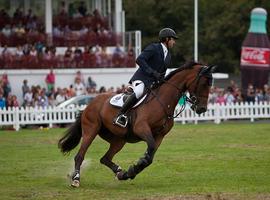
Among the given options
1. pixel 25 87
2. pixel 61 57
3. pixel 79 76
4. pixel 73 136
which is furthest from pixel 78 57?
pixel 73 136

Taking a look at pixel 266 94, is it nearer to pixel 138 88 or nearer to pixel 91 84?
pixel 91 84

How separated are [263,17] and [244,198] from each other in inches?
1192

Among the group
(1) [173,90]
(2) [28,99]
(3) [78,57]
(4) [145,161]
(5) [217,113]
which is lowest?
(5) [217,113]

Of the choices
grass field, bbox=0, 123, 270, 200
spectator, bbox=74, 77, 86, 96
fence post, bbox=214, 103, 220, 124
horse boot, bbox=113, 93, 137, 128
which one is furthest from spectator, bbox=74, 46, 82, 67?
horse boot, bbox=113, 93, 137, 128

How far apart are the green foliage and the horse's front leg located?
43442 mm

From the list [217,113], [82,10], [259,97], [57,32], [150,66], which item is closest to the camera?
[150,66]

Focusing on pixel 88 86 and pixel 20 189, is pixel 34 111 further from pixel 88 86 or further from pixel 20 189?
pixel 20 189

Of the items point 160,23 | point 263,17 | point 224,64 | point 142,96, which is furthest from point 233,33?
point 142,96

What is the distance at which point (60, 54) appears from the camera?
41.4 metres

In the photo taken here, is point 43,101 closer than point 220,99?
Yes

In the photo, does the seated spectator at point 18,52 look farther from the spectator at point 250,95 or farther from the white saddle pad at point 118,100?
the white saddle pad at point 118,100

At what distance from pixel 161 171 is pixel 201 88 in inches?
113

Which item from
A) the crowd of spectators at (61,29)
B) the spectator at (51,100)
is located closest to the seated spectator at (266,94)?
the crowd of spectators at (61,29)

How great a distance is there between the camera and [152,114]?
49.4 feet
